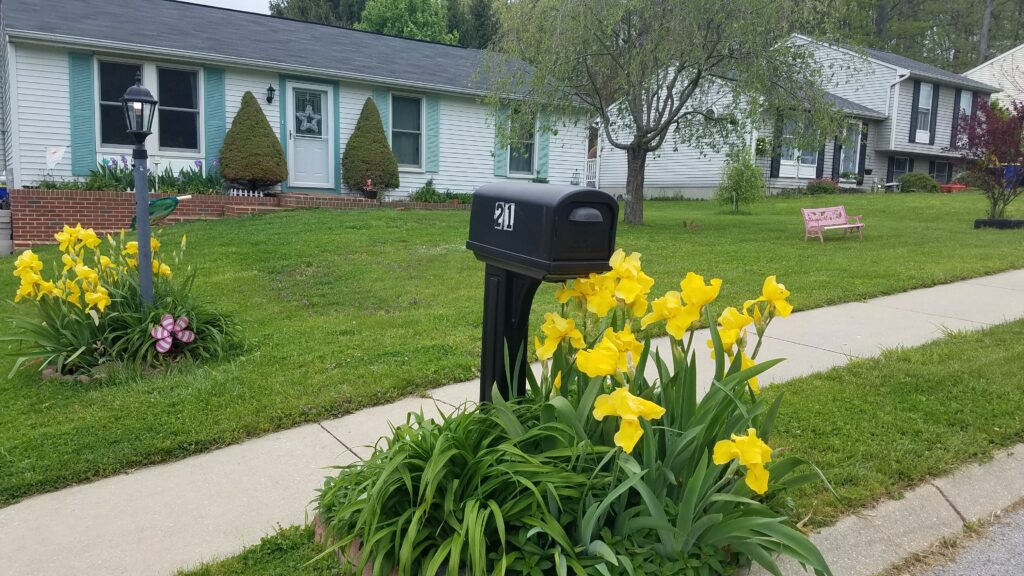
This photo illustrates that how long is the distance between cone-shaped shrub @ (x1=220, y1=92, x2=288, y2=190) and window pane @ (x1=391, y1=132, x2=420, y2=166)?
2856 millimetres

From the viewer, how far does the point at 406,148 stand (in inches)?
641

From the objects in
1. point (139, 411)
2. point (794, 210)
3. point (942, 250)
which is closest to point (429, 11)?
point (794, 210)

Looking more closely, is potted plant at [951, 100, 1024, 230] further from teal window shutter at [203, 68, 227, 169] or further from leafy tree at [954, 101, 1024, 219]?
teal window shutter at [203, 68, 227, 169]

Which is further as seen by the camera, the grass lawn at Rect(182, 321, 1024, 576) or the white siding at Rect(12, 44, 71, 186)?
the white siding at Rect(12, 44, 71, 186)

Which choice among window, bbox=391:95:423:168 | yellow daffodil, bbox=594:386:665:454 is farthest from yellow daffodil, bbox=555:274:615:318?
window, bbox=391:95:423:168

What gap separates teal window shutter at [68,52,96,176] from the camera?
12.8m

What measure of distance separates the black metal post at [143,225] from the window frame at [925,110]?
2766 centimetres

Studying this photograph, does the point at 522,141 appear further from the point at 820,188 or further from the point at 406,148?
the point at 820,188

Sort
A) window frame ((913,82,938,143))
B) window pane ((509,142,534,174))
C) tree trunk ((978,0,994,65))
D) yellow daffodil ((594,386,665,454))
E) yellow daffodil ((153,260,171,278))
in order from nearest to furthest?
yellow daffodil ((594,386,665,454)) → yellow daffodil ((153,260,171,278)) → window pane ((509,142,534,174)) → window frame ((913,82,938,143)) → tree trunk ((978,0,994,65))

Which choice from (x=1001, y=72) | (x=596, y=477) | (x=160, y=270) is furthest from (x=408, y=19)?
(x=596, y=477)

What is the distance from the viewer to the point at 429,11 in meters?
37.2

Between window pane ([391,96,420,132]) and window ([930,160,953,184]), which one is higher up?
window pane ([391,96,420,132])

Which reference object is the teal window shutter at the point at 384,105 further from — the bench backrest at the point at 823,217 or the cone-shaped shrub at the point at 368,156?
the bench backrest at the point at 823,217

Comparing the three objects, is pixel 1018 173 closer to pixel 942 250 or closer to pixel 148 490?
pixel 942 250
